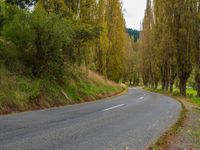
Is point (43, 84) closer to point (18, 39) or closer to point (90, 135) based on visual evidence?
point (18, 39)

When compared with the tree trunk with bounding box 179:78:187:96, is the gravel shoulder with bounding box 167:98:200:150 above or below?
above

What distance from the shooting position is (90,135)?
8.45 metres

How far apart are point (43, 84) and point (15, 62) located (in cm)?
211

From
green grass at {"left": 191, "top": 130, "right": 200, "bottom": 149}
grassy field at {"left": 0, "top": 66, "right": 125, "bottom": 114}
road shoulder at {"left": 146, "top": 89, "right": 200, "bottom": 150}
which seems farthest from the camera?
grassy field at {"left": 0, "top": 66, "right": 125, "bottom": 114}

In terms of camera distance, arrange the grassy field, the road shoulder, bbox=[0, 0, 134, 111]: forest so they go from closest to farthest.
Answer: the road shoulder
the grassy field
bbox=[0, 0, 134, 111]: forest

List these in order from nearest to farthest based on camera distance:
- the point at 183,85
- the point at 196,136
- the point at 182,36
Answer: the point at 196,136
the point at 182,36
the point at 183,85

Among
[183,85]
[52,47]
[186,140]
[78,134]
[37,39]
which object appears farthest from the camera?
[183,85]

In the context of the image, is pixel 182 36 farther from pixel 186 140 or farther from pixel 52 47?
pixel 186 140

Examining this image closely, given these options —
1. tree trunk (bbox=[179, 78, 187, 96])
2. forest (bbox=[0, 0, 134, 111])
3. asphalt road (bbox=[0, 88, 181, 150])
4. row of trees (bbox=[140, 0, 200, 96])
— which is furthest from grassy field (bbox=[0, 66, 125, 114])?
tree trunk (bbox=[179, 78, 187, 96])

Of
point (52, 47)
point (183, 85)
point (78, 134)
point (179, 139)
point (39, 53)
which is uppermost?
point (52, 47)

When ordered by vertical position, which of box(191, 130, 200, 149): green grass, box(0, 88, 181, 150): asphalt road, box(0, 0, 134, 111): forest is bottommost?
box(191, 130, 200, 149): green grass

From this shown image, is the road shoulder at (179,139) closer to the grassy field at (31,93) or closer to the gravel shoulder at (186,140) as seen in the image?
the gravel shoulder at (186,140)

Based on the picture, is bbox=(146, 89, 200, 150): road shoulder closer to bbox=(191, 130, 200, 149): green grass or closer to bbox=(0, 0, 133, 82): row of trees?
bbox=(191, 130, 200, 149): green grass

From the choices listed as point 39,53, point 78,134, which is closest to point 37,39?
point 39,53
